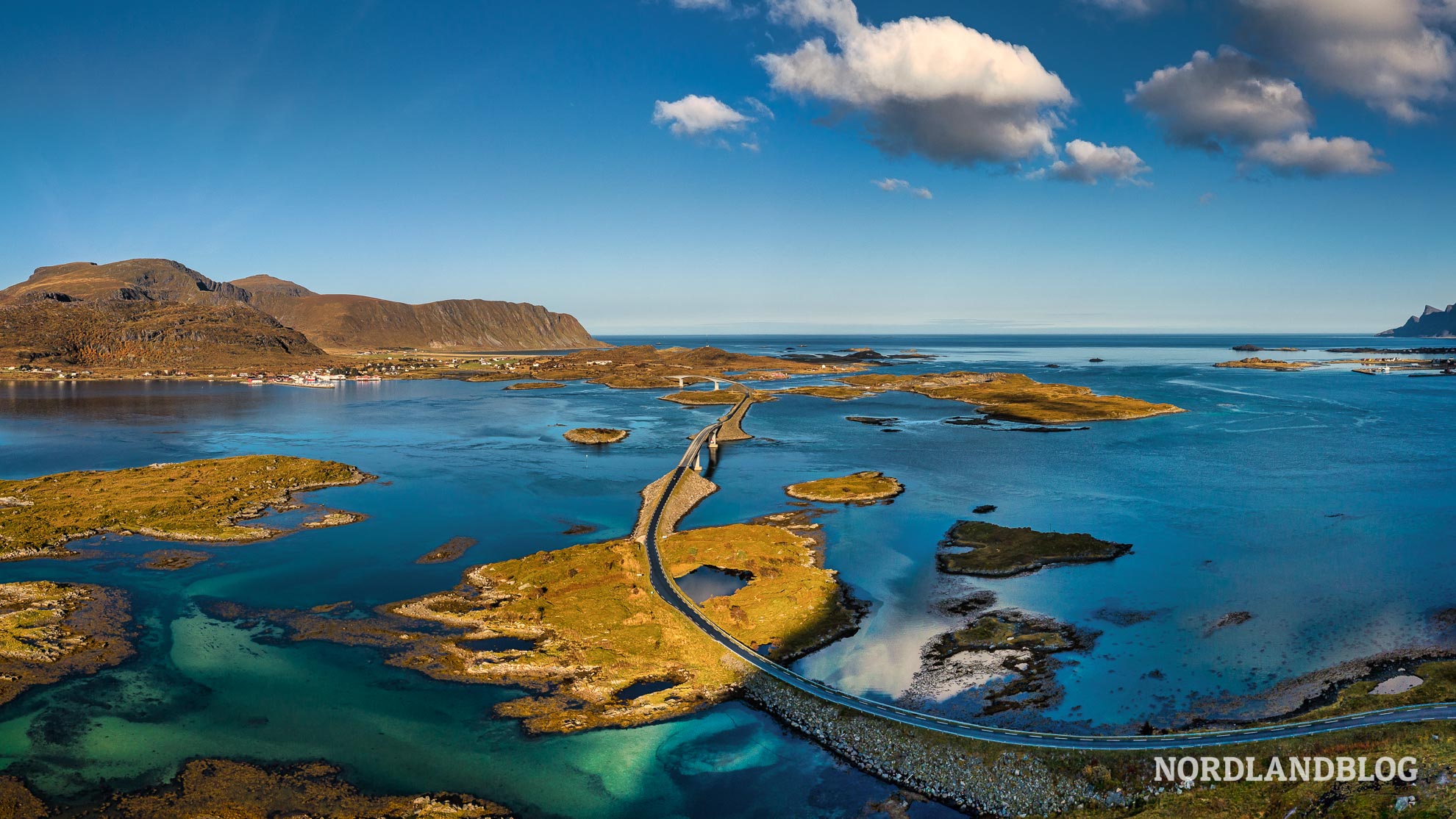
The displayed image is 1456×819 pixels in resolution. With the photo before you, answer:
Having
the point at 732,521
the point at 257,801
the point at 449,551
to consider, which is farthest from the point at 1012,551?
the point at 257,801

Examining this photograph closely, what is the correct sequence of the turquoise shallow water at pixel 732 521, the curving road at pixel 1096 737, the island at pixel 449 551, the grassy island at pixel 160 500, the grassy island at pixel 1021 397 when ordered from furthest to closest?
the grassy island at pixel 1021 397 → the grassy island at pixel 160 500 → the island at pixel 449 551 → the turquoise shallow water at pixel 732 521 → the curving road at pixel 1096 737

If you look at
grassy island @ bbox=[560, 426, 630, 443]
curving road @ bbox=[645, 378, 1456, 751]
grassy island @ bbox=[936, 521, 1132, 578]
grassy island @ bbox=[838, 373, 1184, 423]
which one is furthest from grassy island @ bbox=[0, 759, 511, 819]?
grassy island @ bbox=[838, 373, 1184, 423]

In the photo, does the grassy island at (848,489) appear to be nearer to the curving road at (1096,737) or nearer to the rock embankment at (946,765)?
the curving road at (1096,737)

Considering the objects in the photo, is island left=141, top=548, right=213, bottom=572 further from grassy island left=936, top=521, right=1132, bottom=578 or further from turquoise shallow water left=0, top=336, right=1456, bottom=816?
grassy island left=936, top=521, right=1132, bottom=578

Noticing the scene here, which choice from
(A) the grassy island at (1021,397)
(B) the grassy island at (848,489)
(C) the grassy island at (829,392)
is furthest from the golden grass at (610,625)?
(C) the grassy island at (829,392)

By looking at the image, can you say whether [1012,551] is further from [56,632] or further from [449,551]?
[56,632]

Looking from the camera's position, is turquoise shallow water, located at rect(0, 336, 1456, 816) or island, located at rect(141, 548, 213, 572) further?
island, located at rect(141, 548, 213, 572)
